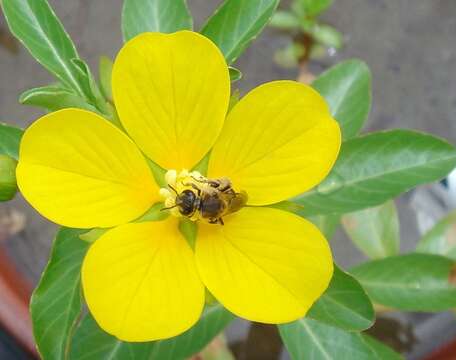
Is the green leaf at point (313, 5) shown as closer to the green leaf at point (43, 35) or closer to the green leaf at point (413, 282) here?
the green leaf at point (413, 282)

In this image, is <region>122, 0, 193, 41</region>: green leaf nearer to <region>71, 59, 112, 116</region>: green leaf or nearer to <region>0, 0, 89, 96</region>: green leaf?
<region>0, 0, 89, 96</region>: green leaf

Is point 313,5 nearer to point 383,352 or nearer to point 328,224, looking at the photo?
point 328,224

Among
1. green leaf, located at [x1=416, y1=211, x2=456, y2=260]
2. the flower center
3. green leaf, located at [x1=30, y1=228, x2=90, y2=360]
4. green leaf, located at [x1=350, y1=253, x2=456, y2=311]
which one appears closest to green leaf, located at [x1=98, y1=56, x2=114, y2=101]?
green leaf, located at [x1=30, y1=228, x2=90, y2=360]

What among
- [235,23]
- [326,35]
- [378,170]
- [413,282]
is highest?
[235,23]

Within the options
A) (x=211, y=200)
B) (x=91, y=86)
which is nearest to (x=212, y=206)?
(x=211, y=200)

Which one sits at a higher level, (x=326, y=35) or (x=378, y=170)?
(x=378, y=170)

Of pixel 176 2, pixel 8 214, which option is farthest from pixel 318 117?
pixel 8 214
